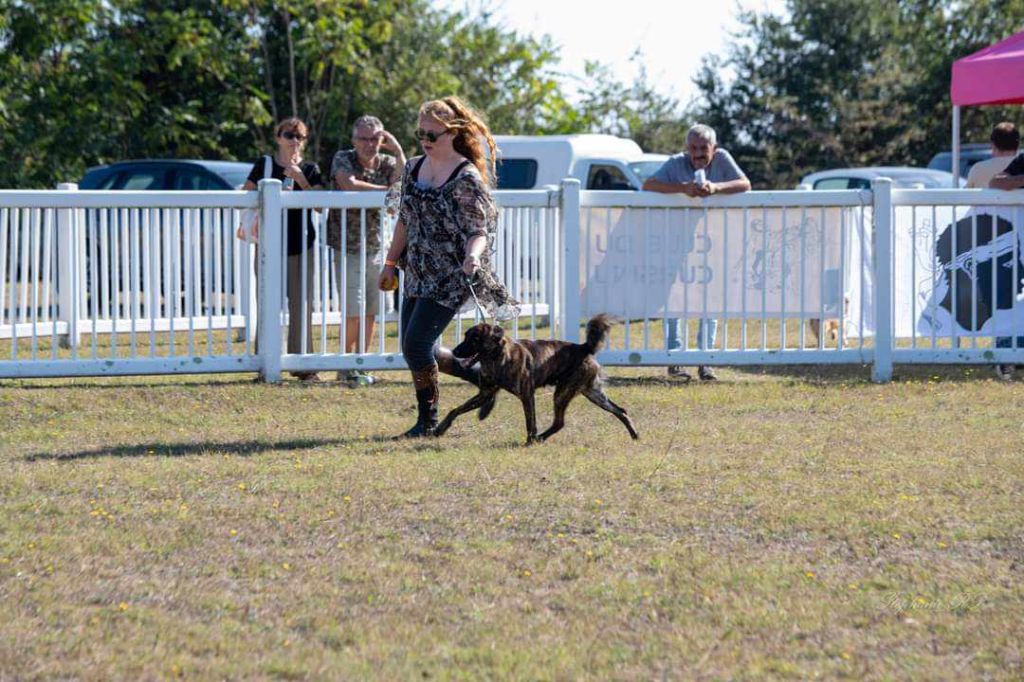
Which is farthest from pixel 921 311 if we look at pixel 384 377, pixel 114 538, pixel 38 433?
pixel 114 538

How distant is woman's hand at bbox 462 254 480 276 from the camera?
7805mm

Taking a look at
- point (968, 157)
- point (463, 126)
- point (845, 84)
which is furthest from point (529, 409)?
point (845, 84)

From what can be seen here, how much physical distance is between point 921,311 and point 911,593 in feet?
20.3

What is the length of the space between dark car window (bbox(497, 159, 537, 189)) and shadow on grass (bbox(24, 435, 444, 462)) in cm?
1215

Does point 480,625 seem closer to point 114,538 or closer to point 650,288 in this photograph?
point 114,538

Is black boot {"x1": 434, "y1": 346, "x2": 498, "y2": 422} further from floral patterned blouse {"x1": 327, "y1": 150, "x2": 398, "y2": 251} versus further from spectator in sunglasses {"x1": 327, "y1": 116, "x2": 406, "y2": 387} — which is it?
floral patterned blouse {"x1": 327, "y1": 150, "x2": 398, "y2": 251}

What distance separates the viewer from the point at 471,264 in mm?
7805

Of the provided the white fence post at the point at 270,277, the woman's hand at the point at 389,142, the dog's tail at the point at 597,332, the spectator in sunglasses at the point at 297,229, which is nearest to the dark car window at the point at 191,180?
the woman's hand at the point at 389,142

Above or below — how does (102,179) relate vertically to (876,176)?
below

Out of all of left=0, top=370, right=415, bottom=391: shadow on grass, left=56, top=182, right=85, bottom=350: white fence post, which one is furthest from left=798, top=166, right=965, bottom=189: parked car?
left=56, top=182, right=85, bottom=350: white fence post

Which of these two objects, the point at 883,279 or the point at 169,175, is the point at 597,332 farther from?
the point at 169,175

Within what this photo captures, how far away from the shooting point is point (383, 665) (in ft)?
15.0

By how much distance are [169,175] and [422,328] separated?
1100 centimetres

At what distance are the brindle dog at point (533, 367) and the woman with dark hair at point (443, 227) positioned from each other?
18 centimetres
